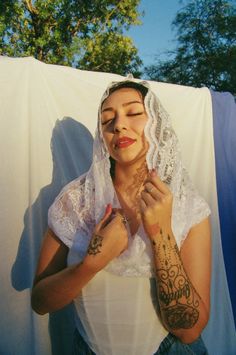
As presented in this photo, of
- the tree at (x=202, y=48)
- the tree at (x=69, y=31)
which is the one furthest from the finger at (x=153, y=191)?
the tree at (x=202, y=48)

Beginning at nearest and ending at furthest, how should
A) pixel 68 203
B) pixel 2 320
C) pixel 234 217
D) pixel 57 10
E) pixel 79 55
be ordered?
pixel 68 203 < pixel 2 320 < pixel 234 217 < pixel 57 10 < pixel 79 55

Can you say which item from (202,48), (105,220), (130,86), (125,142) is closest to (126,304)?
(105,220)

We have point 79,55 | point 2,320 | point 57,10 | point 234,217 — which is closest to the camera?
point 2,320

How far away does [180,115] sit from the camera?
2.10 metres

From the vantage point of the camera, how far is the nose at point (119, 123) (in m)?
1.24

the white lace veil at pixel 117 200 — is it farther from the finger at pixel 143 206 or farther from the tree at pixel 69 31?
the tree at pixel 69 31

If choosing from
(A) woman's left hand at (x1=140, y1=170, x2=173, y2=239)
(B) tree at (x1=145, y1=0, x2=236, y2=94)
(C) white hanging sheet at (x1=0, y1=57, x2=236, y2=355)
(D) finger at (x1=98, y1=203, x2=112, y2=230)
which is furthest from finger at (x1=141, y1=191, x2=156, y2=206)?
(B) tree at (x1=145, y1=0, x2=236, y2=94)

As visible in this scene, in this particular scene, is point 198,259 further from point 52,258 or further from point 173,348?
point 52,258

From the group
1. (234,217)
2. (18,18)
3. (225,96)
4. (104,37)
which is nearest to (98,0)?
(104,37)

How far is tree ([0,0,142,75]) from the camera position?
7.14m

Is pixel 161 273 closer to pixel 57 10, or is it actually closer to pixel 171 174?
pixel 171 174

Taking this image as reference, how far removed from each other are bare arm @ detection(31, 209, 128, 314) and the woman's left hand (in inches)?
3.1

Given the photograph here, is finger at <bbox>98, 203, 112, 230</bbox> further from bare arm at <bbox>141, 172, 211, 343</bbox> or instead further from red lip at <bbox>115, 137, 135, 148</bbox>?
red lip at <bbox>115, 137, 135, 148</bbox>

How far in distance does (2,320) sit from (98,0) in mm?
7254
